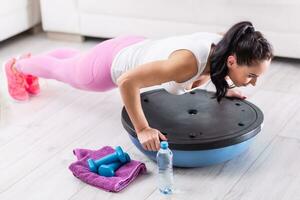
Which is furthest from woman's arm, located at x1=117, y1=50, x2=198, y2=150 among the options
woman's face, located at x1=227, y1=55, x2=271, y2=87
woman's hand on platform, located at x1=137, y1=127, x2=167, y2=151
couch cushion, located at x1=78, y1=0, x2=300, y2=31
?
couch cushion, located at x1=78, y1=0, x2=300, y2=31

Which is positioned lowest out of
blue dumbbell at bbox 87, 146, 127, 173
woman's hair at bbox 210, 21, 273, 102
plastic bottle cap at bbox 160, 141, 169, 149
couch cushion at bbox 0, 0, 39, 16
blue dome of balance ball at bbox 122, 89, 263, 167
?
blue dumbbell at bbox 87, 146, 127, 173

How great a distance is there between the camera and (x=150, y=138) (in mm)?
1534

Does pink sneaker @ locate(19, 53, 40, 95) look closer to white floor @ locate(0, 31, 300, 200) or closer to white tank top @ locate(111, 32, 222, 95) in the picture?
white floor @ locate(0, 31, 300, 200)

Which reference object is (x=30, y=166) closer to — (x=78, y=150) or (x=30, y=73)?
(x=78, y=150)

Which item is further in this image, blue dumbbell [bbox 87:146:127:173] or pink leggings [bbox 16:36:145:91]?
pink leggings [bbox 16:36:145:91]

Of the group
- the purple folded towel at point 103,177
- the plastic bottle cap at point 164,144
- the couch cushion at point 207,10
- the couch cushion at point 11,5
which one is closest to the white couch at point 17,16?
the couch cushion at point 11,5

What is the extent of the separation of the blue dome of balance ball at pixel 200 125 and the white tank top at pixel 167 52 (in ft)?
0.22

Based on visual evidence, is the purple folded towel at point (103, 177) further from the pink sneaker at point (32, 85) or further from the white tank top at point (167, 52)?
the pink sneaker at point (32, 85)

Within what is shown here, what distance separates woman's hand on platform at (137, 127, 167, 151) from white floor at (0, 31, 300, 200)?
103 millimetres

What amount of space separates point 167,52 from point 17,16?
1.34 meters

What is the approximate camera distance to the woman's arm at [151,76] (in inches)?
60.7

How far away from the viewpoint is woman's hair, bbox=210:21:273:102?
1496 mm

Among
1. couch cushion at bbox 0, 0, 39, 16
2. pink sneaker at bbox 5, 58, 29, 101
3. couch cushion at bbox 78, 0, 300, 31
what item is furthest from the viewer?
couch cushion at bbox 0, 0, 39, 16

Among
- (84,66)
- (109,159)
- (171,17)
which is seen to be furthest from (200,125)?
(171,17)
